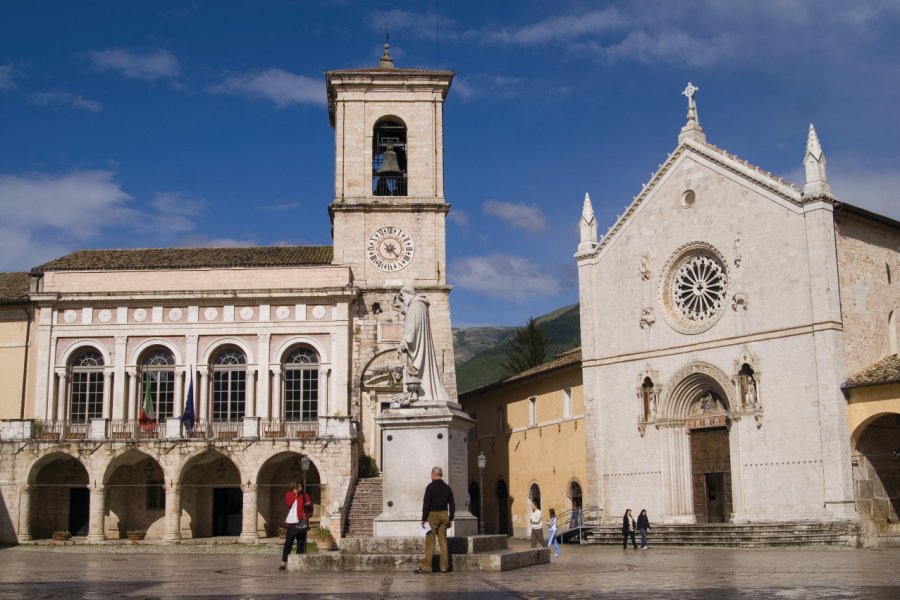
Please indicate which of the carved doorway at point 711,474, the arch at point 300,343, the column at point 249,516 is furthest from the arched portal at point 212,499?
the carved doorway at point 711,474

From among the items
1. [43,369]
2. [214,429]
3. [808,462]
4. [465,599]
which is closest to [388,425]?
[465,599]

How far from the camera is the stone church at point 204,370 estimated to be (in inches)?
1563

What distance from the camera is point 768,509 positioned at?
33344 mm

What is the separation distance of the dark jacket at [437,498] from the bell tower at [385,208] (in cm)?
2583

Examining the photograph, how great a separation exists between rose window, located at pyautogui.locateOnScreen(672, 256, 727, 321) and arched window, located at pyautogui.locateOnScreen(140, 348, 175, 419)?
19.6 meters

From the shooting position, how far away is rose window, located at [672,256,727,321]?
1430 inches

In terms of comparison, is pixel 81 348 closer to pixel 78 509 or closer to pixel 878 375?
pixel 78 509

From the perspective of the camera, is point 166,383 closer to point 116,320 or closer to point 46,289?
point 116,320

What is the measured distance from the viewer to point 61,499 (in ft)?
136

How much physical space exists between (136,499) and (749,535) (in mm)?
23086

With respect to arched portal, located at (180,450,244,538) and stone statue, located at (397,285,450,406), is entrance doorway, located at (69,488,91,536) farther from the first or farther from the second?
stone statue, located at (397,285,450,406)

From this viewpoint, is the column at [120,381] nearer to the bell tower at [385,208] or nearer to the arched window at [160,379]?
the arched window at [160,379]

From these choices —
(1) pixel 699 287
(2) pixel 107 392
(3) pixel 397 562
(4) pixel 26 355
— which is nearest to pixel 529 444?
(1) pixel 699 287

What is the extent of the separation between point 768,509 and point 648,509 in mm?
5065
